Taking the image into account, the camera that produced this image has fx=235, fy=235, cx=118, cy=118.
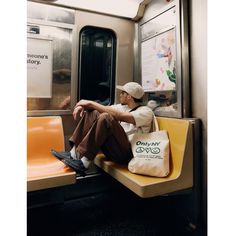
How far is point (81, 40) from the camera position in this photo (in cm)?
288

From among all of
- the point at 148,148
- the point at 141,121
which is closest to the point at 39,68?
the point at 141,121

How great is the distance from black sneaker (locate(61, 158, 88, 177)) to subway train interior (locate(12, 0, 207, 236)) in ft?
0.17

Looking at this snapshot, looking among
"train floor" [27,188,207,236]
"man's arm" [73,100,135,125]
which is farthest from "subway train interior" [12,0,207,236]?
"man's arm" [73,100,135,125]

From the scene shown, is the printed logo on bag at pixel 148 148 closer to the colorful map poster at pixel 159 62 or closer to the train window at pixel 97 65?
the colorful map poster at pixel 159 62

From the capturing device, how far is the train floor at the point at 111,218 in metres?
2.12

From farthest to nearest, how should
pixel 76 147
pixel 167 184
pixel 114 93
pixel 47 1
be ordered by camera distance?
pixel 114 93 → pixel 47 1 → pixel 76 147 → pixel 167 184

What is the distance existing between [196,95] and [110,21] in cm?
152

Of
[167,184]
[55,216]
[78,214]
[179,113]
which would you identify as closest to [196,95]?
[179,113]

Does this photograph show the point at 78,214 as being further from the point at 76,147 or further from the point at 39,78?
the point at 39,78

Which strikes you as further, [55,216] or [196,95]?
[55,216]

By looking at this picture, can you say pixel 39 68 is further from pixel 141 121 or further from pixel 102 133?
pixel 141 121

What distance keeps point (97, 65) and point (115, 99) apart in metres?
0.49

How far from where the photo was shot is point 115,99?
306 centimetres

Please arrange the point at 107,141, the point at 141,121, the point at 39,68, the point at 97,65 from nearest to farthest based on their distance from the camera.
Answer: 1. the point at 107,141
2. the point at 141,121
3. the point at 39,68
4. the point at 97,65
